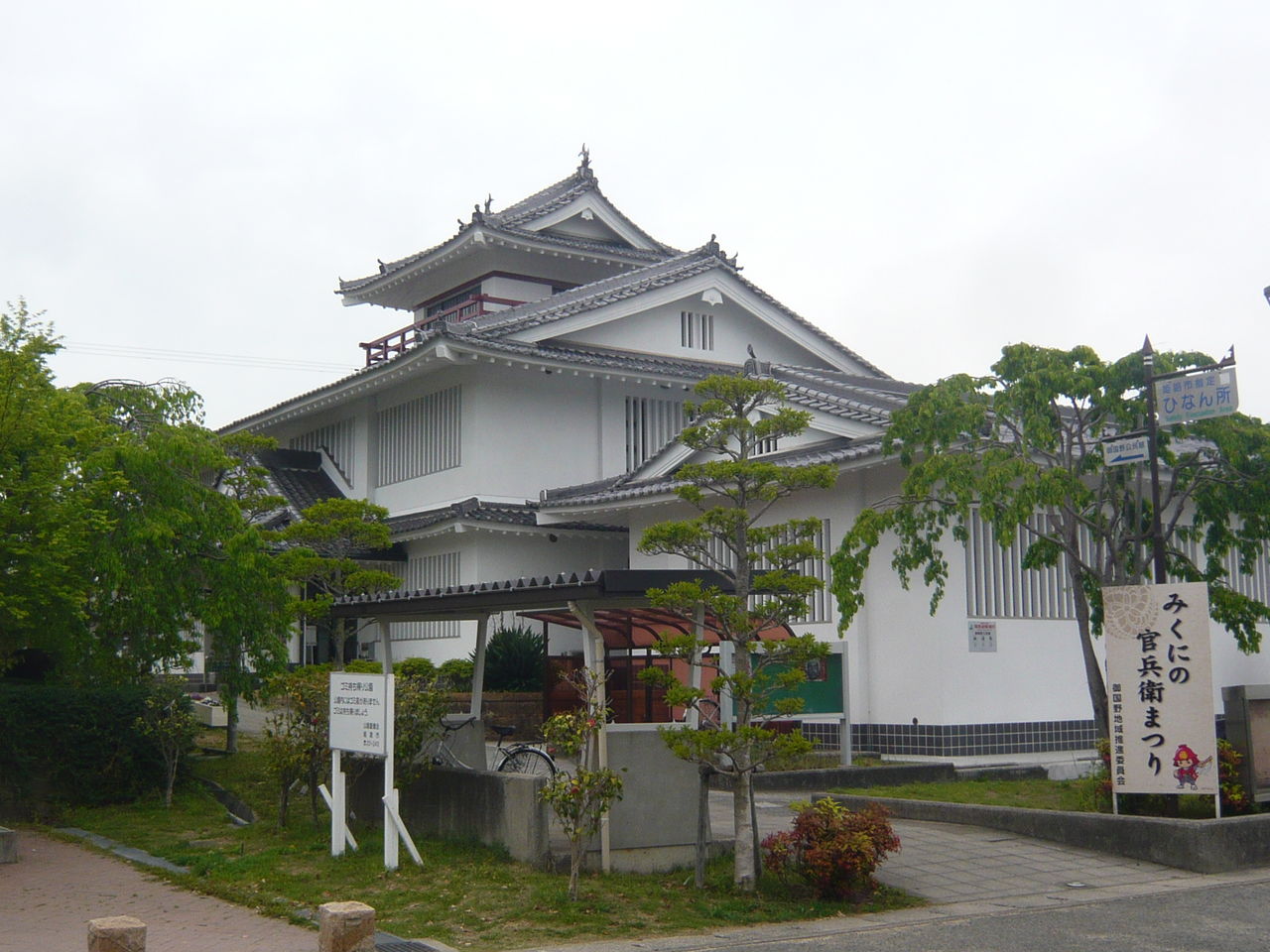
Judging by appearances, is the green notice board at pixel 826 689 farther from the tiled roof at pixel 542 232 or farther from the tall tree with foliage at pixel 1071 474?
the tiled roof at pixel 542 232

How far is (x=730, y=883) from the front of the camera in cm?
1046

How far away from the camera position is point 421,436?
2812 centimetres

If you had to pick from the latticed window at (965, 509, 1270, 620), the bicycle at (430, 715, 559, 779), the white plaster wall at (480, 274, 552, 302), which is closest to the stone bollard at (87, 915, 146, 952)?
the bicycle at (430, 715, 559, 779)

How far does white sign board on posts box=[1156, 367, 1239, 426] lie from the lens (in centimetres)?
1279

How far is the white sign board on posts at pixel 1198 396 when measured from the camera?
504 inches

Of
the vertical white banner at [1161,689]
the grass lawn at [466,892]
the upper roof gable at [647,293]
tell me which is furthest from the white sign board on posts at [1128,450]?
the upper roof gable at [647,293]

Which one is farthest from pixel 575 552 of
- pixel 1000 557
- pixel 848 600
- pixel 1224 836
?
pixel 1224 836

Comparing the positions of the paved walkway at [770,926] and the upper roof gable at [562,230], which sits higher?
the upper roof gable at [562,230]

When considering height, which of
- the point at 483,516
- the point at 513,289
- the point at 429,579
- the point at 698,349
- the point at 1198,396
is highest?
the point at 513,289

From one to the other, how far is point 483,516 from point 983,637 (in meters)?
10.0

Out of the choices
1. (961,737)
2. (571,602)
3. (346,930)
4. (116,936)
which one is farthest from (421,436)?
(116,936)

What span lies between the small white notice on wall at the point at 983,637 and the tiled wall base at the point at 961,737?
3.67 feet

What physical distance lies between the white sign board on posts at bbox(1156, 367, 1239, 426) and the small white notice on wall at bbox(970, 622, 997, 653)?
616 centimetres

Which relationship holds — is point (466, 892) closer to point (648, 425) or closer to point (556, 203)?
point (648, 425)
